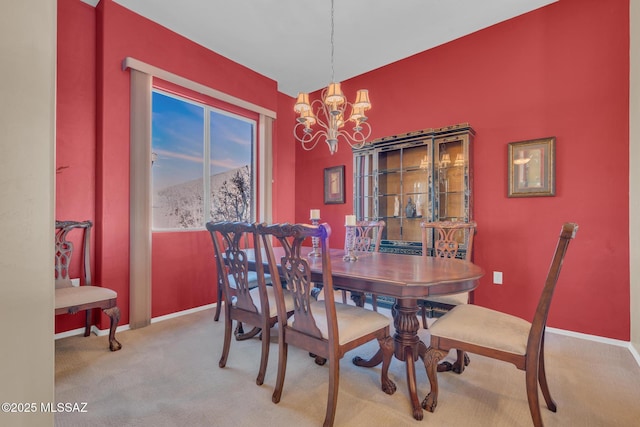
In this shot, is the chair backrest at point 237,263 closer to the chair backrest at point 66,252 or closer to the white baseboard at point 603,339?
the chair backrest at point 66,252

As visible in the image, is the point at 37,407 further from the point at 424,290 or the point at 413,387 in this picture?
the point at 413,387

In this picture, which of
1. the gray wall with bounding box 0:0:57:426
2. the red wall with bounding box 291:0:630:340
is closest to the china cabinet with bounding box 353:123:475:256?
the red wall with bounding box 291:0:630:340

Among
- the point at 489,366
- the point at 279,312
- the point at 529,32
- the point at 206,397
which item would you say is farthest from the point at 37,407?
the point at 529,32

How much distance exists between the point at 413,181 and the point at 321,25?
6.24ft

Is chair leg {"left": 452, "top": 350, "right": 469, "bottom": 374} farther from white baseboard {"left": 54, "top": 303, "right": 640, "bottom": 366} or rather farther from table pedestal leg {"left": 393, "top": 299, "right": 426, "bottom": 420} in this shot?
white baseboard {"left": 54, "top": 303, "right": 640, "bottom": 366}

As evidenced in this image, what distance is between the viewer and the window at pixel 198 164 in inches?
126

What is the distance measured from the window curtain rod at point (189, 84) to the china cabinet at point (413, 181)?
145 centimetres

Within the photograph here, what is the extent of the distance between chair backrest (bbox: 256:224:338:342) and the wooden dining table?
0.75 ft

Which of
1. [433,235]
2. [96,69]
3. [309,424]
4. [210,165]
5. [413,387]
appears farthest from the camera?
[210,165]

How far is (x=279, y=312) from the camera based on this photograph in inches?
69.0

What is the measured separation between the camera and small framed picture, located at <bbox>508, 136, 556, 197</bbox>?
2.67 meters

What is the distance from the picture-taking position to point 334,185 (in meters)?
4.33

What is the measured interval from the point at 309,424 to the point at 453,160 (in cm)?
271

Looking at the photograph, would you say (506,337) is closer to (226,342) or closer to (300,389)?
(300,389)
